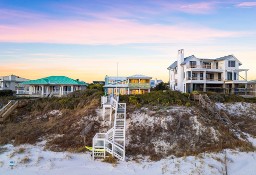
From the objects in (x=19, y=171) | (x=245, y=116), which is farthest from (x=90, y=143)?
(x=245, y=116)

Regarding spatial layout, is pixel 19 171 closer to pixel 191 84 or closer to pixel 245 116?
pixel 245 116

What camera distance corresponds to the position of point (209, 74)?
46281 mm

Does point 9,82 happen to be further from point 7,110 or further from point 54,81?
point 7,110

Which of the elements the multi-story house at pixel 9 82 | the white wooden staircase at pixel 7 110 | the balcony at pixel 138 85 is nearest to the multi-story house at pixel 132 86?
the balcony at pixel 138 85

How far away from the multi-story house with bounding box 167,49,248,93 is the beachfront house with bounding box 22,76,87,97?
732 inches

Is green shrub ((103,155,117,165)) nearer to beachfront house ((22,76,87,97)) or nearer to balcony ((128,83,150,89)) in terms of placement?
balcony ((128,83,150,89))

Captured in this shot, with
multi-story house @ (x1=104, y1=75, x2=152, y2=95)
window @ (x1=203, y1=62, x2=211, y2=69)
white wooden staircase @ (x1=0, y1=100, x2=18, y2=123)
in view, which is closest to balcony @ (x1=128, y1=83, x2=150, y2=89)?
multi-story house @ (x1=104, y1=75, x2=152, y2=95)

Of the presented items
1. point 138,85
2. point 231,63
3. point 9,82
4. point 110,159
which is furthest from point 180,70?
point 9,82

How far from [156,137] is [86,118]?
805 centimetres

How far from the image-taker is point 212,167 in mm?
A: 18750

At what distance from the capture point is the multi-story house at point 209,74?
144 ft

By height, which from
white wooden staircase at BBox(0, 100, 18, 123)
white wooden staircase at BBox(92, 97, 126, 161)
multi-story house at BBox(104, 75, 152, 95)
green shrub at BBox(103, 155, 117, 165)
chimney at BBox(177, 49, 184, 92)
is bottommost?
green shrub at BBox(103, 155, 117, 165)

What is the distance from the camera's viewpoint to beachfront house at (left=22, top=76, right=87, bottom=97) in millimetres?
44875

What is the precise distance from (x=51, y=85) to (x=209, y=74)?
90.7ft
